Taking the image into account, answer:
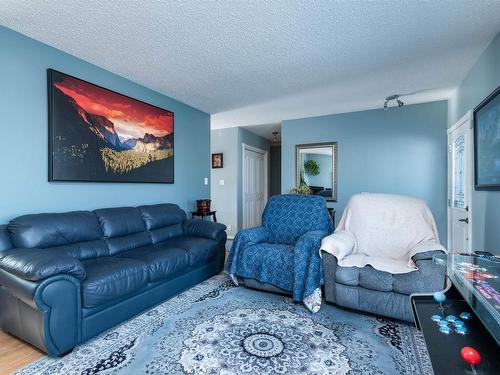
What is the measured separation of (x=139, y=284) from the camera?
7.09ft

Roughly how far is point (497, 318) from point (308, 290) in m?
1.57

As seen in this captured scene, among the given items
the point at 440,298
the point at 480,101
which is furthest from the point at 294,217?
the point at 480,101

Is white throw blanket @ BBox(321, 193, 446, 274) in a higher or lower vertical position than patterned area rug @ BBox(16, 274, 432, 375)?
higher

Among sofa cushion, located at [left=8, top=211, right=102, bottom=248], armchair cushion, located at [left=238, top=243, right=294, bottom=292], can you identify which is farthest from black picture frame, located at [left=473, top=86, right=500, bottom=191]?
sofa cushion, located at [left=8, top=211, right=102, bottom=248]

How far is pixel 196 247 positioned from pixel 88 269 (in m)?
1.04

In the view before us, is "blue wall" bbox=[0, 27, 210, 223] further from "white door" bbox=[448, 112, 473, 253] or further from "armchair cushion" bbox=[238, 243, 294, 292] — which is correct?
"white door" bbox=[448, 112, 473, 253]

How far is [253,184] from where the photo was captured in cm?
645

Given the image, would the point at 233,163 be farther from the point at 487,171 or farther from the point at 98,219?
the point at 487,171

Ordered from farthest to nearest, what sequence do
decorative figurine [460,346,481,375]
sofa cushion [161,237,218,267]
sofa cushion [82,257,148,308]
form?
sofa cushion [161,237,218,267] < sofa cushion [82,257,148,308] < decorative figurine [460,346,481,375]

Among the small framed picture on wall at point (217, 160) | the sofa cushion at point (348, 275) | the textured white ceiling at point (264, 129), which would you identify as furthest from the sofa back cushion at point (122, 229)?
the textured white ceiling at point (264, 129)

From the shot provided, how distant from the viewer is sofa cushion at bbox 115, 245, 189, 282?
2.30m

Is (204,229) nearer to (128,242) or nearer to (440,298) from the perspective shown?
(128,242)

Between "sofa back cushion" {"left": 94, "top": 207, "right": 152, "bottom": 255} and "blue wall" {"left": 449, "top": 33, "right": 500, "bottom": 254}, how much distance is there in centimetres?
325

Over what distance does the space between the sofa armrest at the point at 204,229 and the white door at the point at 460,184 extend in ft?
9.09
